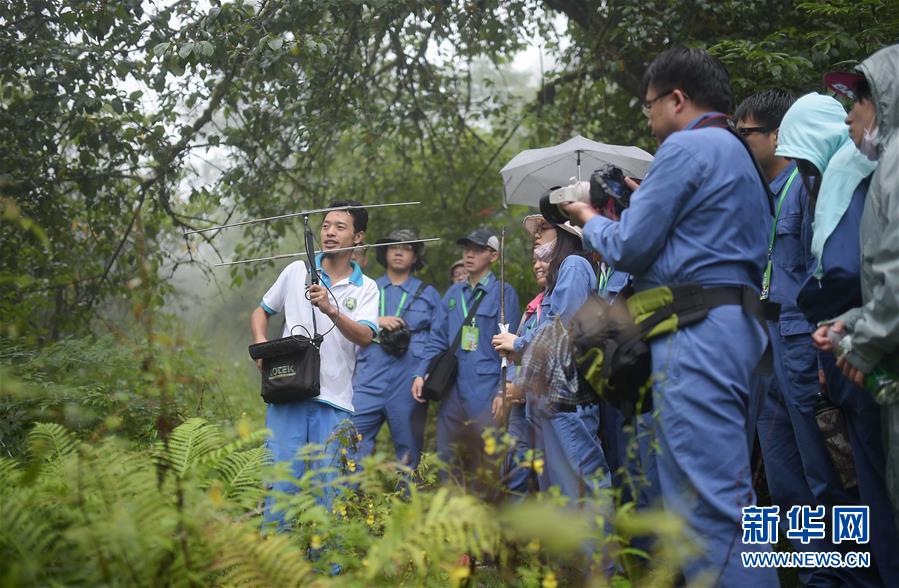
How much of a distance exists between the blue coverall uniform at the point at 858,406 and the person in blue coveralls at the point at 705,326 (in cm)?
50

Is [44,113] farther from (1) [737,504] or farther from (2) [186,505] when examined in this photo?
(1) [737,504]

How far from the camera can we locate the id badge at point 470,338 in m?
7.35

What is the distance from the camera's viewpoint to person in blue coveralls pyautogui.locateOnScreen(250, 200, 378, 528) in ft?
17.1

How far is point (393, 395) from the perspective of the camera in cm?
732

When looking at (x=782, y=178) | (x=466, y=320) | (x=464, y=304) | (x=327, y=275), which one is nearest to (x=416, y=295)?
(x=464, y=304)

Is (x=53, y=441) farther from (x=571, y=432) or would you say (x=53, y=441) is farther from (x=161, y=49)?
(x=161, y=49)

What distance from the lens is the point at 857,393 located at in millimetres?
3758

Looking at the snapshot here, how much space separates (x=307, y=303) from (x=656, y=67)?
2637 mm

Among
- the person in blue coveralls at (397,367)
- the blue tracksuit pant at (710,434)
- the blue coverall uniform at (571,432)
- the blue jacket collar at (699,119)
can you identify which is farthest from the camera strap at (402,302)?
the blue tracksuit pant at (710,434)

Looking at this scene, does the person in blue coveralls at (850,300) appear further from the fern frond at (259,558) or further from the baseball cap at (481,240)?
the baseball cap at (481,240)

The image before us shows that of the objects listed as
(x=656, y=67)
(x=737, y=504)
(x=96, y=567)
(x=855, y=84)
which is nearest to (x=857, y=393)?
(x=737, y=504)

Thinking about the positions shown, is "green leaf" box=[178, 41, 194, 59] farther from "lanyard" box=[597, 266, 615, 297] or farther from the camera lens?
the camera lens

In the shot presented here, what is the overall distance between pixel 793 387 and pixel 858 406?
0.52m

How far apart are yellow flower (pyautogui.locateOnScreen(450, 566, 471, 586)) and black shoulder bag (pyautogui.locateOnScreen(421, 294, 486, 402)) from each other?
14.7 feet
